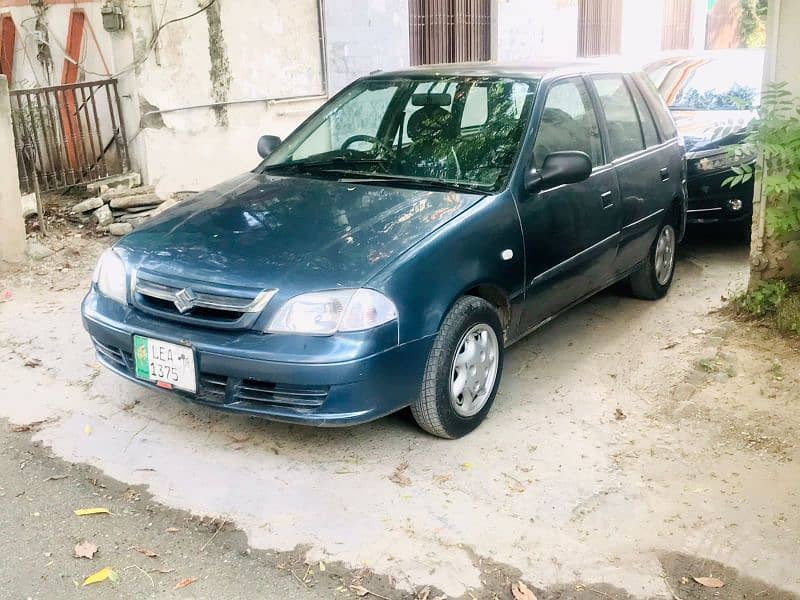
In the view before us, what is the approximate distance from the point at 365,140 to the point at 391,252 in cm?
137

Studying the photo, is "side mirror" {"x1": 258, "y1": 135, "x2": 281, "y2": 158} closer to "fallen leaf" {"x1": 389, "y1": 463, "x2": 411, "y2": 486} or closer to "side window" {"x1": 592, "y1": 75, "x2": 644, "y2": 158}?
"side window" {"x1": 592, "y1": 75, "x2": 644, "y2": 158}

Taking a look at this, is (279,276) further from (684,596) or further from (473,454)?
(684,596)

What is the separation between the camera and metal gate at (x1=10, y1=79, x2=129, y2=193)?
24.1 feet

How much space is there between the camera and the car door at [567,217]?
4469 mm

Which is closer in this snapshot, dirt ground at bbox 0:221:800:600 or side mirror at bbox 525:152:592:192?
dirt ground at bbox 0:221:800:600

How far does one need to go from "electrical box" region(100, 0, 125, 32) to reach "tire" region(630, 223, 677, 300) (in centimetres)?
507

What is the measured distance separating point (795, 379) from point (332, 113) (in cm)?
308

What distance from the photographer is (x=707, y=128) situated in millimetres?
7422

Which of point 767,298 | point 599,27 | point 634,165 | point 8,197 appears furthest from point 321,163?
point 599,27

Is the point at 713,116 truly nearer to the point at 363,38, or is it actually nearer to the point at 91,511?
the point at 363,38

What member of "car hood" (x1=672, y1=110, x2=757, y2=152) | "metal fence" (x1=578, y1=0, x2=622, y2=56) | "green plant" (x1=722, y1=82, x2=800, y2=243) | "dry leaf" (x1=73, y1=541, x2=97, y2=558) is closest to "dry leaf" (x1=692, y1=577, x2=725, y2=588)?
"dry leaf" (x1=73, y1=541, x2=97, y2=558)

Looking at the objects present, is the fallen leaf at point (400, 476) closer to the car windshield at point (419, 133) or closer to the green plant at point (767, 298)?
the car windshield at point (419, 133)

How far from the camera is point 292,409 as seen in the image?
3.60m

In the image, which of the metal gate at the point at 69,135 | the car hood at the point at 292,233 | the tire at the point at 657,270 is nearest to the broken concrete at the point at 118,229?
the metal gate at the point at 69,135
